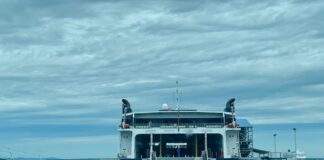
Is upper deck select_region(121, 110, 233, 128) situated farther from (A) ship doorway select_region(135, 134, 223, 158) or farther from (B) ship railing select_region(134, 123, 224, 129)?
(A) ship doorway select_region(135, 134, 223, 158)

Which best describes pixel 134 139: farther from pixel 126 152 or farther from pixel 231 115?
pixel 231 115

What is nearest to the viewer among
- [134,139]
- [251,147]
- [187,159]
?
[187,159]

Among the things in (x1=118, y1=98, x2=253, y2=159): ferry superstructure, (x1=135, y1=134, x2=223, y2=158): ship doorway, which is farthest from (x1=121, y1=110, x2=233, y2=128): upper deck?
(x1=135, y1=134, x2=223, y2=158): ship doorway

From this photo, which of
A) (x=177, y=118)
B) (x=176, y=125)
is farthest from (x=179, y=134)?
(x=177, y=118)

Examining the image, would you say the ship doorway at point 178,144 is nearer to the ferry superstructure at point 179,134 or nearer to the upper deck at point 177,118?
the ferry superstructure at point 179,134

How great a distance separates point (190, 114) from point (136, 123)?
18.8ft

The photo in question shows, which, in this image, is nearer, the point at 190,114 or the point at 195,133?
the point at 195,133

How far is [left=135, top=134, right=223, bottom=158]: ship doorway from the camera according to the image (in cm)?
6838

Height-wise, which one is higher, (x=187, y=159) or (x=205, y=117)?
(x=205, y=117)

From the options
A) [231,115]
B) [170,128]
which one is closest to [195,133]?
[170,128]

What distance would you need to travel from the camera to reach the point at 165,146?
69.6m

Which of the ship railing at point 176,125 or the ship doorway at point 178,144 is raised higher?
the ship railing at point 176,125

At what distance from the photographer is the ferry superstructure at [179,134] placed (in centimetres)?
6538

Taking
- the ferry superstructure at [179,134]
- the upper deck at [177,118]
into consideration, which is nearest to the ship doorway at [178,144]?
the ferry superstructure at [179,134]
